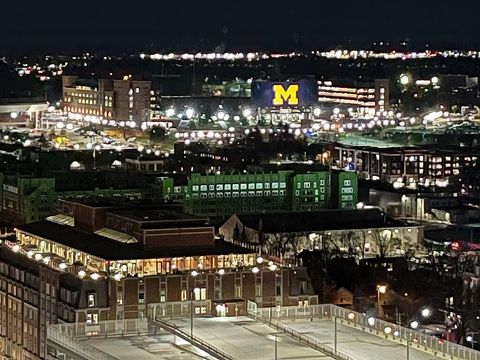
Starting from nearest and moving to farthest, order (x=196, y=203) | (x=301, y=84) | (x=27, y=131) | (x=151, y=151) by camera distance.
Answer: (x=196, y=203), (x=151, y=151), (x=27, y=131), (x=301, y=84)

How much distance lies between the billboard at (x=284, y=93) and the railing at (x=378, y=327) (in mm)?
31207

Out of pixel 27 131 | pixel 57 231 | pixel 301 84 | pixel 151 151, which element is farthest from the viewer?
pixel 301 84

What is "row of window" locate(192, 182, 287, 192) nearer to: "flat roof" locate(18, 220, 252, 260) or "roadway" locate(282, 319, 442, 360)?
"flat roof" locate(18, 220, 252, 260)

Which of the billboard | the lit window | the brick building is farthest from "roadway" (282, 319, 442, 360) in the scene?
the billboard

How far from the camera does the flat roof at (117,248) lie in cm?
1466

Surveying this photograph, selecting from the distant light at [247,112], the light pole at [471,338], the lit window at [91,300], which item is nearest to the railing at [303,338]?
the lit window at [91,300]

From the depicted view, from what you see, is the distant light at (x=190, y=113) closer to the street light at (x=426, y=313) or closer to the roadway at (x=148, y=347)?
the street light at (x=426, y=313)

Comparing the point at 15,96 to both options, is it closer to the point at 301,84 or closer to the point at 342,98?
the point at 301,84

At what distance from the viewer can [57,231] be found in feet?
53.7

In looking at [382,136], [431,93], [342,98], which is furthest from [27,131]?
[431,93]

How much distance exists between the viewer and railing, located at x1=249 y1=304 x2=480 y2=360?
9703mm

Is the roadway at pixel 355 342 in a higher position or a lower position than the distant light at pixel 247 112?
lower

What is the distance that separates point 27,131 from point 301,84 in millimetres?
7132

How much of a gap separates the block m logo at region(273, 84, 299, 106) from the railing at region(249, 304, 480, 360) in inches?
1228
